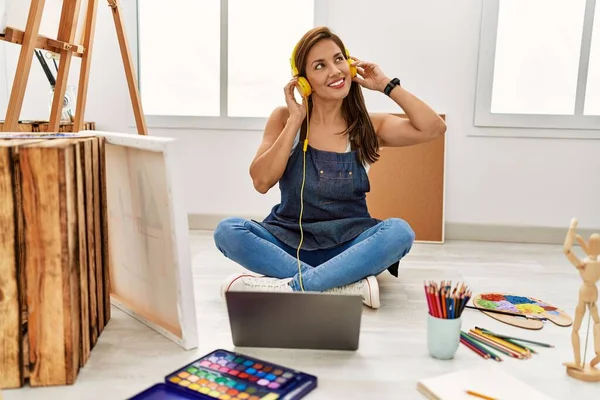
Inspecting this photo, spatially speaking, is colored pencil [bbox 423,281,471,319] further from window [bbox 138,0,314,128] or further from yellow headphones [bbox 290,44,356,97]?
window [bbox 138,0,314,128]

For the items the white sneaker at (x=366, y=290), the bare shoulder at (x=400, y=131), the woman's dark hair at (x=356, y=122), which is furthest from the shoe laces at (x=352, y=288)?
the bare shoulder at (x=400, y=131)

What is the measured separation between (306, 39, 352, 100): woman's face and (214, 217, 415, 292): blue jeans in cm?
46

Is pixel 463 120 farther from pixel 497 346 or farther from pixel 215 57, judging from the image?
pixel 497 346

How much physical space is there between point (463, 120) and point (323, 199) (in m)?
1.26

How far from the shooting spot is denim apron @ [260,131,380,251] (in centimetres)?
182

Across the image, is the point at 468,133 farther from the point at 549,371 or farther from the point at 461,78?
the point at 549,371

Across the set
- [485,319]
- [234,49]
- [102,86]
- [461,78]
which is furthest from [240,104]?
[485,319]

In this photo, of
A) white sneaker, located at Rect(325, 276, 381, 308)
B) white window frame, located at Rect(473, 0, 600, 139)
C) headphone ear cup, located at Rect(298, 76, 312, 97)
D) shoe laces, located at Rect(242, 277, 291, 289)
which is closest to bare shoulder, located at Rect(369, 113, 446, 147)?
headphone ear cup, located at Rect(298, 76, 312, 97)

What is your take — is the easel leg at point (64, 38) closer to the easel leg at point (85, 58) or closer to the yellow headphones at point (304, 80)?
the easel leg at point (85, 58)

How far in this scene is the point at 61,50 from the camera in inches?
82.5

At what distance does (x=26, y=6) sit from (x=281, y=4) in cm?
129

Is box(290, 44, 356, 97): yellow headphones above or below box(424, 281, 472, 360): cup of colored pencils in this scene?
above

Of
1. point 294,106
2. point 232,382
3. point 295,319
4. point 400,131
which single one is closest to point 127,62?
point 294,106

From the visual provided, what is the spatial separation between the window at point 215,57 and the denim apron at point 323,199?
3.61 ft
